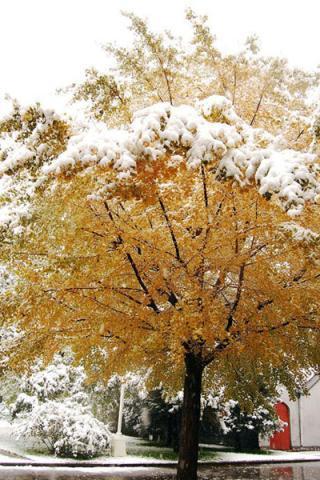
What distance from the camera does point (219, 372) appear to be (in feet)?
35.1

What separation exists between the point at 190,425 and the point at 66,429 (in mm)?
9498

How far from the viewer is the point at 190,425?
7.75 metres

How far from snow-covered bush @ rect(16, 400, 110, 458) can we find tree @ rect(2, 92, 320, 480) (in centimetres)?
873

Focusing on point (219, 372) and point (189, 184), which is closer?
point (189, 184)

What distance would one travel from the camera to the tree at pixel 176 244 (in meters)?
3.91

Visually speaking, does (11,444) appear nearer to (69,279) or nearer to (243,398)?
(243,398)

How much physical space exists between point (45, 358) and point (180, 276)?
3089 millimetres

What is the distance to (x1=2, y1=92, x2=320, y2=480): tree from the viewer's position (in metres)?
3.91

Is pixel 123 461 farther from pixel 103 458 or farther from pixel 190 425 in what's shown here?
pixel 190 425

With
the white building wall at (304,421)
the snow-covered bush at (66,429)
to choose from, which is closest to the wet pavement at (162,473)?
the snow-covered bush at (66,429)

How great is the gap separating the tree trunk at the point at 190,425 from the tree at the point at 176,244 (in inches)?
1.0

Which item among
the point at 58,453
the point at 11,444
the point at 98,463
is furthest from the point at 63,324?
the point at 11,444

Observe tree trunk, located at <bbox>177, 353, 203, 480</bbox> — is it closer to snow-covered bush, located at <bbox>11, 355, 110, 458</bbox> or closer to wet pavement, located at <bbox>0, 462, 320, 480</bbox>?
wet pavement, located at <bbox>0, 462, 320, 480</bbox>

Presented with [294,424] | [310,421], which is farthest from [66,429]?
[310,421]
